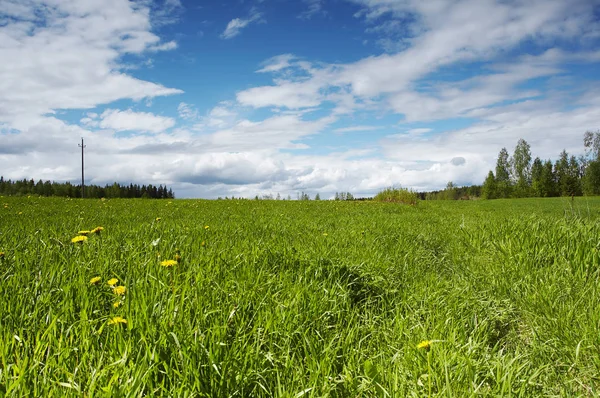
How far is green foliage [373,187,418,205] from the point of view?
2941 cm

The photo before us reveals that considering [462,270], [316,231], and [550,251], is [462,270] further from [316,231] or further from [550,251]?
[316,231]

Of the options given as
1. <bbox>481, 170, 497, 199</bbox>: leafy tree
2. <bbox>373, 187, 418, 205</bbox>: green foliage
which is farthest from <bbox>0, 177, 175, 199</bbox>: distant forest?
<bbox>481, 170, 497, 199</bbox>: leafy tree

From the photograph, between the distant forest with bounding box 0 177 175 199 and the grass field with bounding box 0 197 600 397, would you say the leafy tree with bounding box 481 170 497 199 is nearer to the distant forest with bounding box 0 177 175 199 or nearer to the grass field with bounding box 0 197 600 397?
the distant forest with bounding box 0 177 175 199

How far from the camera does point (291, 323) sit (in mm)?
2477

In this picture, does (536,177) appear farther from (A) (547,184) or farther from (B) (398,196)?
(B) (398,196)

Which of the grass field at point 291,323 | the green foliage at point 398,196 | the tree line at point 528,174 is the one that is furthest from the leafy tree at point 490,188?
the grass field at point 291,323

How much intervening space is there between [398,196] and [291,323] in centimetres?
2936

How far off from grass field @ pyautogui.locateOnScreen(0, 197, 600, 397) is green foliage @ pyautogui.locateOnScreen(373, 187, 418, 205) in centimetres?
2516

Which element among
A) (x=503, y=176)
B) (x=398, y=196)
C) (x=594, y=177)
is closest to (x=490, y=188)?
(x=503, y=176)

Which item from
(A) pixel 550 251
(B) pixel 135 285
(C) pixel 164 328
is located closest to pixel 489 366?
(C) pixel 164 328

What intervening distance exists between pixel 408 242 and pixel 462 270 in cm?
147

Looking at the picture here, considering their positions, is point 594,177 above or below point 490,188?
above

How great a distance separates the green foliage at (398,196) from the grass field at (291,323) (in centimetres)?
2516

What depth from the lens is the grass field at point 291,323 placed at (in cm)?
185
